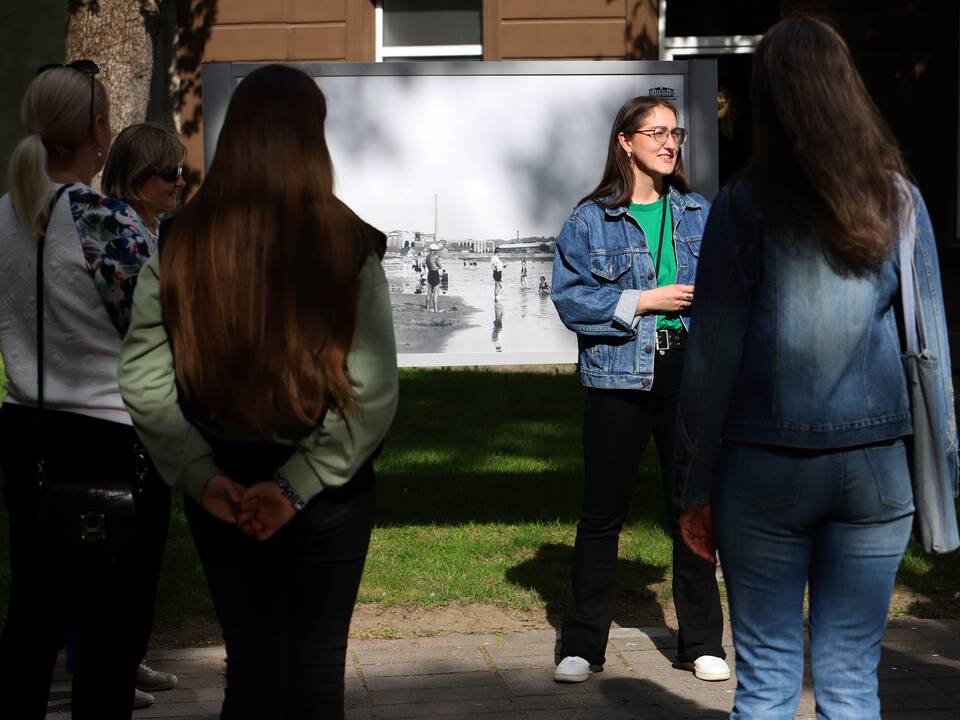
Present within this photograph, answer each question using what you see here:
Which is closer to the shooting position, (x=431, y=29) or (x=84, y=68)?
(x=84, y=68)

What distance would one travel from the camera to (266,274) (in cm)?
270

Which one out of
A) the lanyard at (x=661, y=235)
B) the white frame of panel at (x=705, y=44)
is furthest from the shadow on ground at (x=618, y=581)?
the white frame of panel at (x=705, y=44)

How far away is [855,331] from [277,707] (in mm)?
1379

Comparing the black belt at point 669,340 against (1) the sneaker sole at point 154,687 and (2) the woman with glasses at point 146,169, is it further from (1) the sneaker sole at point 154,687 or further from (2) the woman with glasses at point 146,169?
(1) the sneaker sole at point 154,687

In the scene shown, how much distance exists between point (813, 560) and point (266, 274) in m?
1.23

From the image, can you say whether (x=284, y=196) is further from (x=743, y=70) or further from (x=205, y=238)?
(x=743, y=70)

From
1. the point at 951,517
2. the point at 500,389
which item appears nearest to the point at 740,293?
the point at 951,517

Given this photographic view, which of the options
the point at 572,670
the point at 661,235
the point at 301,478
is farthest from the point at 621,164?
the point at 301,478

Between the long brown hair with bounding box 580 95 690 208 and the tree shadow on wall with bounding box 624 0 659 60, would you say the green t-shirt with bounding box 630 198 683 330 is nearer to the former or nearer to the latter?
the long brown hair with bounding box 580 95 690 208

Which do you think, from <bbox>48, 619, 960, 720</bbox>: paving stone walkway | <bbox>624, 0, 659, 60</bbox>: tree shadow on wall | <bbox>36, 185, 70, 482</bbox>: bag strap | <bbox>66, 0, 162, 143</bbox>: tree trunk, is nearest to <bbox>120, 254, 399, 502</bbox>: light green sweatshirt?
<bbox>36, 185, 70, 482</bbox>: bag strap

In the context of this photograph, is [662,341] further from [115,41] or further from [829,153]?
[115,41]

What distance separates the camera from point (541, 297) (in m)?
5.57

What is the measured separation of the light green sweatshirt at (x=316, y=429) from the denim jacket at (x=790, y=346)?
24.7 inches

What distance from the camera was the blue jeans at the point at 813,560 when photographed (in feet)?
8.91
